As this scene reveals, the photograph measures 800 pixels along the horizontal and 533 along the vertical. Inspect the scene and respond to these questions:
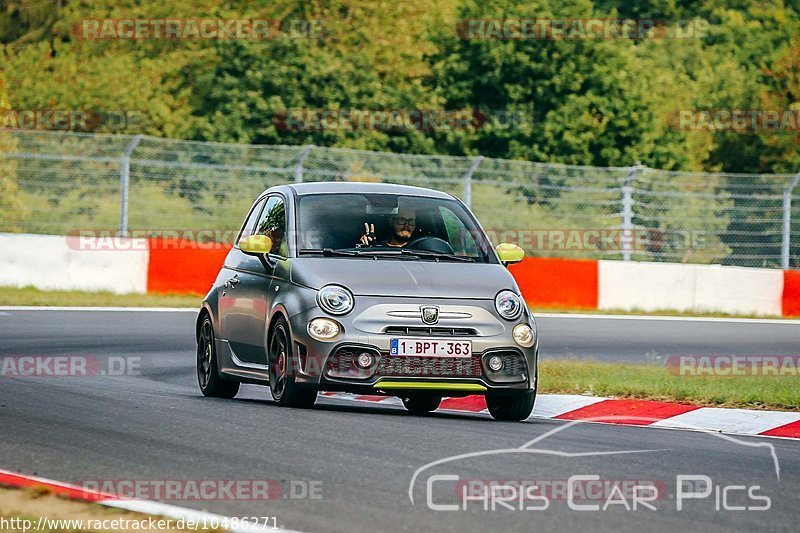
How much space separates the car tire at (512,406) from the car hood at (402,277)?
0.68m

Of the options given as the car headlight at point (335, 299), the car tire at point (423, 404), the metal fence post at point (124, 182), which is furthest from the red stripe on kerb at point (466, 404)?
the metal fence post at point (124, 182)

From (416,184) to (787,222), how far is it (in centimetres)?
568

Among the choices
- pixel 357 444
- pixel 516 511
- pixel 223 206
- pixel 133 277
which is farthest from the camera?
pixel 223 206

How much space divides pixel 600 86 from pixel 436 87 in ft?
15.8

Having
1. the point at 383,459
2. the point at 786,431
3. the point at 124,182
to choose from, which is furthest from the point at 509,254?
the point at 124,182

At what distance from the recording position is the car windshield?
33.9ft

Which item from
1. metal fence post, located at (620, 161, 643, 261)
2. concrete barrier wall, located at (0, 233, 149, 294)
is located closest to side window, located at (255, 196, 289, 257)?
concrete barrier wall, located at (0, 233, 149, 294)

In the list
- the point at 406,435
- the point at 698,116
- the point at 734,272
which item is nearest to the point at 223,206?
the point at 734,272

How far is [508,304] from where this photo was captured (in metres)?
9.86

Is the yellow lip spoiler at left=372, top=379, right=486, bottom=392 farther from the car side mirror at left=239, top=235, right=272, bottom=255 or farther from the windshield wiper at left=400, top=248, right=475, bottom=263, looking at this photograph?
the car side mirror at left=239, top=235, right=272, bottom=255

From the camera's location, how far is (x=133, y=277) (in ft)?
73.6

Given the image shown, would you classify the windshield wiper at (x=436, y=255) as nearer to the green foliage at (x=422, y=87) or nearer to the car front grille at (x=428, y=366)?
the car front grille at (x=428, y=366)

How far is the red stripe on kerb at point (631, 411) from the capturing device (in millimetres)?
10461

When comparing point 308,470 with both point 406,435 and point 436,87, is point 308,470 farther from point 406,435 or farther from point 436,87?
point 436,87
